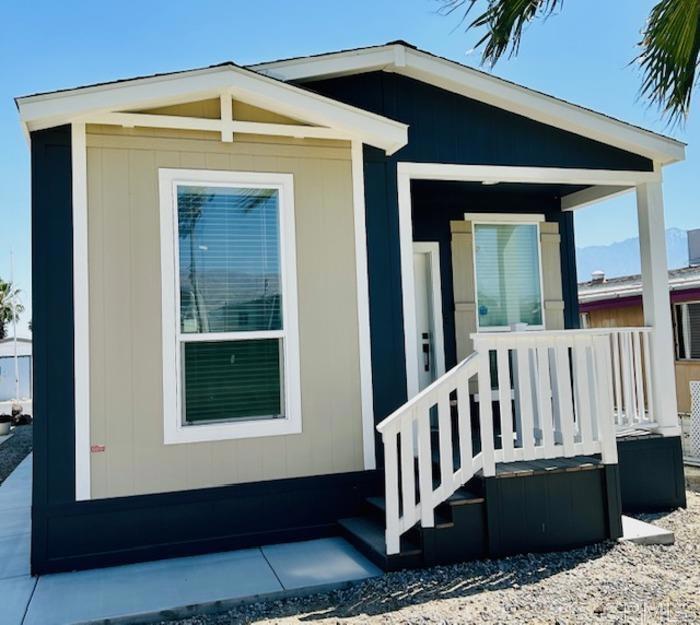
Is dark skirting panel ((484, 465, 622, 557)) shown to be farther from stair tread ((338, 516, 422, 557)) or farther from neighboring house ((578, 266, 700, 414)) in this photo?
neighboring house ((578, 266, 700, 414))

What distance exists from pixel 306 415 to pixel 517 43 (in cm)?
309

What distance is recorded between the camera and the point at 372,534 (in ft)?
13.7

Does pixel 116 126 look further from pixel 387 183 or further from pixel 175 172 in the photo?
pixel 387 183

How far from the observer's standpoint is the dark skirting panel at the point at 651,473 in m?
5.52

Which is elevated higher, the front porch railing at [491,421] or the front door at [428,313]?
the front door at [428,313]

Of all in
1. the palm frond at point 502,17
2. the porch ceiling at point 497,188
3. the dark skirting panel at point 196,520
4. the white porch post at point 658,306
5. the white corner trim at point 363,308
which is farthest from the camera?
the porch ceiling at point 497,188

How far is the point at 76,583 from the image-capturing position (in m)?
3.78

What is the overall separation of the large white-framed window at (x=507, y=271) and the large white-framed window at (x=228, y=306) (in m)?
2.76

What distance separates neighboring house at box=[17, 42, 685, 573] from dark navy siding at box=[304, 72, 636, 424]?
23 mm

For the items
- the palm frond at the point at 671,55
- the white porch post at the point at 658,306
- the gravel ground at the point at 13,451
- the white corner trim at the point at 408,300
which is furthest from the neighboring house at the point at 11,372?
the palm frond at the point at 671,55

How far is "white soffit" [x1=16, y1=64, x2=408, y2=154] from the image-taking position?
3.92 m

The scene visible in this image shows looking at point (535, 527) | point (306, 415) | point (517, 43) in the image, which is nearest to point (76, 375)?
point (306, 415)

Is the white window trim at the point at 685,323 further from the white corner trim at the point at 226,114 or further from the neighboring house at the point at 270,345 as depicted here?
the white corner trim at the point at 226,114

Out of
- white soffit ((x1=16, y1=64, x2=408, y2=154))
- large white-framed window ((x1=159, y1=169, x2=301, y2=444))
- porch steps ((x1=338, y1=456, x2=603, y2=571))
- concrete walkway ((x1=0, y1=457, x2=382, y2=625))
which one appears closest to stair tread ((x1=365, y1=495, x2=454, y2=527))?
porch steps ((x1=338, y1=456, x2=603, y2=571))
